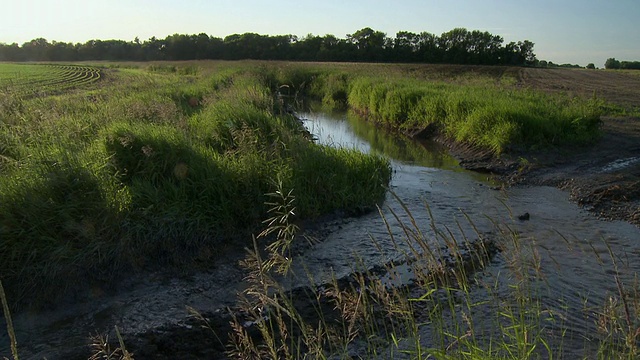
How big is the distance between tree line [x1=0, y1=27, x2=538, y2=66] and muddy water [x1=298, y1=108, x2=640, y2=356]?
54423 mm

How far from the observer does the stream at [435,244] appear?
4078 millimetres

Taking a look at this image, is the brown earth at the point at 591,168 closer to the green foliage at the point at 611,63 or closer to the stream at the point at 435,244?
the stream at the point at 435,244

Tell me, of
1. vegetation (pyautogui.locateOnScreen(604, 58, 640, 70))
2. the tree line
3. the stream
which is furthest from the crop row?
vegetation (pyautogui.locateOnScreen(604, 58, 640, 70))

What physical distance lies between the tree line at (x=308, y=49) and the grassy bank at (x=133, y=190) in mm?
55609

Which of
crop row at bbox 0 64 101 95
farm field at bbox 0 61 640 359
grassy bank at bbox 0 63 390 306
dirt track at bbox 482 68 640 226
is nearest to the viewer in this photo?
farm field at bbox 0 61 640 359

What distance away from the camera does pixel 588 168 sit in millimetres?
9094

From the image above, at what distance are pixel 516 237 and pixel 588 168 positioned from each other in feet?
24.4

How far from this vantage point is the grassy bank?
4969mm

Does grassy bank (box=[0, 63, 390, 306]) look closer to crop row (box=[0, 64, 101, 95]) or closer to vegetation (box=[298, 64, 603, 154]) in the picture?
crop row (box=[0, 64, 101, 95])

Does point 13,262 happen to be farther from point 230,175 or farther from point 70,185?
point 230,175

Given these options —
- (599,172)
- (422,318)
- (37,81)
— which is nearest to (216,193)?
(422,318)

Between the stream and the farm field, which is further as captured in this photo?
the stream

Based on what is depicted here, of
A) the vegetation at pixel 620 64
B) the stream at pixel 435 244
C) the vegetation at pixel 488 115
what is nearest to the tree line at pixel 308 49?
the vegetation at pixel 620 64

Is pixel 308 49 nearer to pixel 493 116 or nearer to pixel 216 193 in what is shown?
pixel 493 116
